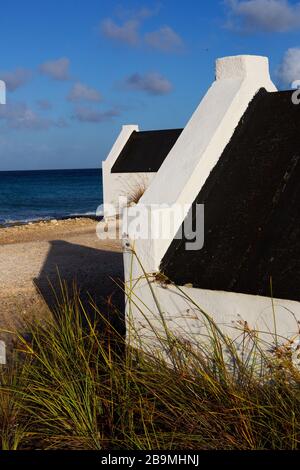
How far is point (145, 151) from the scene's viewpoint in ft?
89.7

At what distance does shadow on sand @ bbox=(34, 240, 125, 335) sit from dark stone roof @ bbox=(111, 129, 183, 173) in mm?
9693

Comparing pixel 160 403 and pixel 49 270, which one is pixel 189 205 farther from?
pixel 49 270

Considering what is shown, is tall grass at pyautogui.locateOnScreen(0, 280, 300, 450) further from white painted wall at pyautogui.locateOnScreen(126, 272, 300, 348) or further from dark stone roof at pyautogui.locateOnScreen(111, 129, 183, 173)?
dark stone roof at pyautogui.locateOnScreen(111, 129, 183, 173)

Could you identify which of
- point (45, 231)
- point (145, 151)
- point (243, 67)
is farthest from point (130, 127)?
point (243, 67)

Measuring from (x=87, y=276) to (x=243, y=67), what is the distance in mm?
6463

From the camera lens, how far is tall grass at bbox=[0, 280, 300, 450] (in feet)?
14.0

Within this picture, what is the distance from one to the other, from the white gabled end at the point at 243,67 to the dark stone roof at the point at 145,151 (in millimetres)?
18938

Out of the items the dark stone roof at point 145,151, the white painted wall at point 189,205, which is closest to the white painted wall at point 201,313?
the white painted wall at point 189,205

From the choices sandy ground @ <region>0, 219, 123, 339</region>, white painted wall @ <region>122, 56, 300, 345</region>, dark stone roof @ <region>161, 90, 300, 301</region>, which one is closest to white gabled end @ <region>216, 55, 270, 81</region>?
white painted wall @ <region>122, 56, 300, 345</region>

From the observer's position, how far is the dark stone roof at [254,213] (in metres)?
5.17

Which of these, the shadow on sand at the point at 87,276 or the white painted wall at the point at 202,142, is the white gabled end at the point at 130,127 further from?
the white painted wall at the point at 202,142
